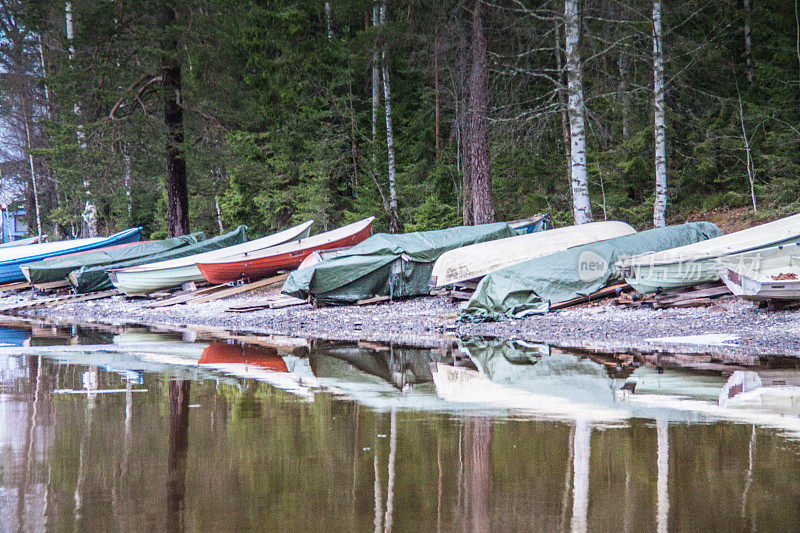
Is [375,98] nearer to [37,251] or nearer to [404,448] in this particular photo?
[37,251]

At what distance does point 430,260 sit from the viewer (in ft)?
Answer: 51.5

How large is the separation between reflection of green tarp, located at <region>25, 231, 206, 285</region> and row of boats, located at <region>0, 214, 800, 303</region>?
1.2 inches

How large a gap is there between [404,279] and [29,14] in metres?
16.0

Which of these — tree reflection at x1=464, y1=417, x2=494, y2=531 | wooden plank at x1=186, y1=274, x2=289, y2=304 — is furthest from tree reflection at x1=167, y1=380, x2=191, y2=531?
wooden plank at x1=186, y1=274, x2=289, y2=304

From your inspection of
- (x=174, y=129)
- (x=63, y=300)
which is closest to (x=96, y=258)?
(x=63, y=300)

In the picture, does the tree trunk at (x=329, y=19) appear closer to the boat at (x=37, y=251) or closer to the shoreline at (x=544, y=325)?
the boat at (x=37, y=251)

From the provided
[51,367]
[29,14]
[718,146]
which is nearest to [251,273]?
[51,367]

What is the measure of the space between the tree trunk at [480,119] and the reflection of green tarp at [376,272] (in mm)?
2961

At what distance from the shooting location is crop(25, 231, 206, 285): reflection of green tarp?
2191cm

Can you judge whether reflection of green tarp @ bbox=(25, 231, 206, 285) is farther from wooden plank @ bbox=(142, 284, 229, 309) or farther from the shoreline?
the shoreline

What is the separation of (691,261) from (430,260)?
5507 millimetres

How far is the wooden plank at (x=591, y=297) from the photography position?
42.8 feet

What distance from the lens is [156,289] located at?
65.3ft

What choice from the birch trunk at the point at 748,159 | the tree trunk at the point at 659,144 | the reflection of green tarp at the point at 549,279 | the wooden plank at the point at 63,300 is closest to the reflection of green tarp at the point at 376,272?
the reflection of green tarp at the point at 549,279
